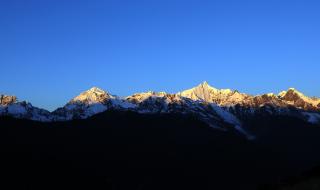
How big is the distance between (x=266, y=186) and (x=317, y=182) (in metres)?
2.46

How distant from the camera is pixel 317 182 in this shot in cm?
2641

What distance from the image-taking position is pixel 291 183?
27.1 m

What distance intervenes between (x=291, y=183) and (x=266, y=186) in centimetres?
123

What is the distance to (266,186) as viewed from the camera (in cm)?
2775

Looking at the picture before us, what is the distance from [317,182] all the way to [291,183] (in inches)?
48.5
